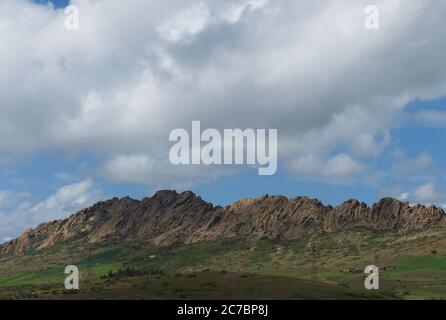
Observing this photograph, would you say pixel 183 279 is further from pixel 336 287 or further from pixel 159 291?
pixel 336 287

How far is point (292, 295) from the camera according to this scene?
90.7 meters

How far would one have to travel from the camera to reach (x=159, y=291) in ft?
311
